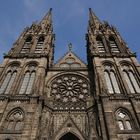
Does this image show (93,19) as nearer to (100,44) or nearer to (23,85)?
(100,44)

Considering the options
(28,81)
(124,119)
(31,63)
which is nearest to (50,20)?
(31,63)

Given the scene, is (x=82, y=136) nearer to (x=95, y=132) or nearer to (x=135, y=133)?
(x=95, y=132)

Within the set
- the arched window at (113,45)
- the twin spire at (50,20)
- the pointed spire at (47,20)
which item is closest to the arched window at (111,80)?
the arched window at (113,45)

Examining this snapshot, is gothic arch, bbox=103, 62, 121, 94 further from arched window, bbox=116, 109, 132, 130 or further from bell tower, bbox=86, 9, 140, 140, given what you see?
arched window, bbox=116, 109, 132, 130

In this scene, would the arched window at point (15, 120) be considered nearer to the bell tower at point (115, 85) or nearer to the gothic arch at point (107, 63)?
the bell tower at point (115, 85)

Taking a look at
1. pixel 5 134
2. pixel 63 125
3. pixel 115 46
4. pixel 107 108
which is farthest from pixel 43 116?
pixel 115 46

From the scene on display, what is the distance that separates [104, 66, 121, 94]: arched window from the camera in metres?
23.2

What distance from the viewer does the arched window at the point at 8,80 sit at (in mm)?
23031

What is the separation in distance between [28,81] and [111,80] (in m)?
8.40

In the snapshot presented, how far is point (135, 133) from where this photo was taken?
59.4 ft

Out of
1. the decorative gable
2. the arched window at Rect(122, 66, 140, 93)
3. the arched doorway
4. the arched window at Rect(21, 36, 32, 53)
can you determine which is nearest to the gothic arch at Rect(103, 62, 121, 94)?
the arched window at Rect(122, 66, 140, 93)

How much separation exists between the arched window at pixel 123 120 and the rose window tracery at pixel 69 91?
3716 millimetres

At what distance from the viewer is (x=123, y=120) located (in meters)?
19.6

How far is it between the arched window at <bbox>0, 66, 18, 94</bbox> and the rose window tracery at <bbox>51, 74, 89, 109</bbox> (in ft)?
13.7
